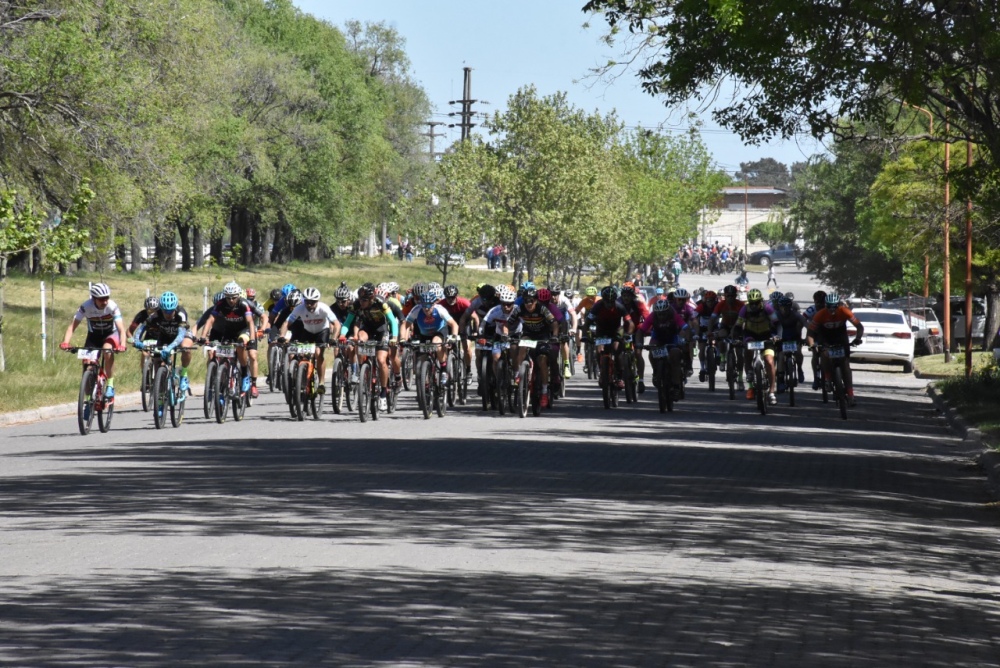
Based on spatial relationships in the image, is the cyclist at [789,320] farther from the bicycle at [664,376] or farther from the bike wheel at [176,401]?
the bike wheel at [176,401]

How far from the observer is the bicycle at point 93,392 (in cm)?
1881

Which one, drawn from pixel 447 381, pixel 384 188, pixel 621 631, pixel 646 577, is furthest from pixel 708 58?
pixel 384 188

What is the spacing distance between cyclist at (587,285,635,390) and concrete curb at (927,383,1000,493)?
16.3ft

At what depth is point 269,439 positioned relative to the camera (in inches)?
713

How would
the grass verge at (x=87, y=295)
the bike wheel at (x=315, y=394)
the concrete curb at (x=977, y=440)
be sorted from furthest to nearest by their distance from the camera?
the grass verge at (x=87, y=295), the bike wheel at (x=315, y=394), the concrete curb at (x=977, y=440)

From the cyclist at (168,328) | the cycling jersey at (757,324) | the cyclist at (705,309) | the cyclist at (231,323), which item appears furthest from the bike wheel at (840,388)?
the cyclist at (168,328)

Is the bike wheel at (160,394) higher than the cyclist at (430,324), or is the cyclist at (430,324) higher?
the cyclist at (430,324)

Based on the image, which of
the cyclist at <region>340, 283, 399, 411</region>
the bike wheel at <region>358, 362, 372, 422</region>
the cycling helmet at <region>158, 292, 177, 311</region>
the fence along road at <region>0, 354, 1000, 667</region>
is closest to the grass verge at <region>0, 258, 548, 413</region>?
the cycling helmet at <region>158, 292, 177, 311</region>

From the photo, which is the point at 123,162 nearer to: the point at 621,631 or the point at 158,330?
the point at 158,330

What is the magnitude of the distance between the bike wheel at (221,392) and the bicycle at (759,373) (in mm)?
7930

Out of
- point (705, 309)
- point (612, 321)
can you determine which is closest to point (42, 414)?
point (612, 321)

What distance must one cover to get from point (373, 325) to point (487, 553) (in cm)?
1250

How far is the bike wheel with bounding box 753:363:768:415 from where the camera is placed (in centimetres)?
2405

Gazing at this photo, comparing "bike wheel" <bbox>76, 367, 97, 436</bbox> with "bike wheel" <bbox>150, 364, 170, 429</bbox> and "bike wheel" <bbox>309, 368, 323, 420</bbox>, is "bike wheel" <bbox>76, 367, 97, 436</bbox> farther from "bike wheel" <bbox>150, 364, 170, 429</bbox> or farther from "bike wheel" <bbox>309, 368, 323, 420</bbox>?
"bike wheel" <bbox>309, 368, 323, 420</bbox>
